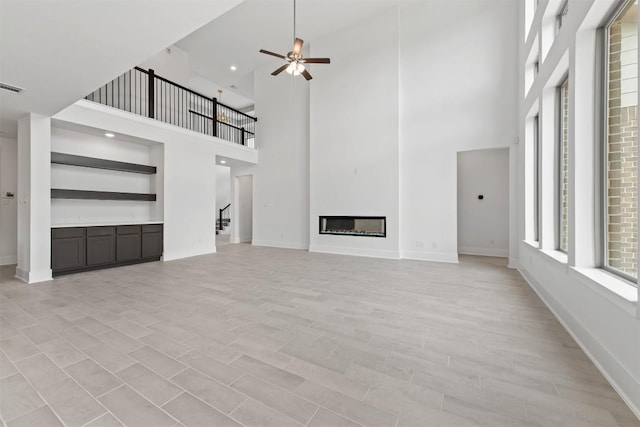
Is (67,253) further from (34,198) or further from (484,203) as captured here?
(484,203)

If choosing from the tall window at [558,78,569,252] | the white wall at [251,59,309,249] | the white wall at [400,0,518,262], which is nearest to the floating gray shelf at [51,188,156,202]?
the white wall at [251,59,309,249]

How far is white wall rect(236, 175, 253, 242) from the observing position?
9.51 m

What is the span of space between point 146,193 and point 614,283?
776 cm

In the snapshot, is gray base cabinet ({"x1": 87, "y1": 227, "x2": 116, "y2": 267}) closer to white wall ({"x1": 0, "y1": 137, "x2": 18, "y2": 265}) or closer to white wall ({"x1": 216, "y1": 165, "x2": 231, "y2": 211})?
white wall ({"x1": 0, "y1": 137, "x2": 18, "y2": 265})

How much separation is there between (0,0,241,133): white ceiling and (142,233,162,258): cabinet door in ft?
10.8

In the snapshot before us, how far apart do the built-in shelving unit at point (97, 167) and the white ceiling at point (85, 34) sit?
1.97 meters

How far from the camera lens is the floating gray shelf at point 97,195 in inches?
181

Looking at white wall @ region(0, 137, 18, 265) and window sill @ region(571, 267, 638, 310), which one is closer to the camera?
window sill @ region(571, 267, 638, 310)

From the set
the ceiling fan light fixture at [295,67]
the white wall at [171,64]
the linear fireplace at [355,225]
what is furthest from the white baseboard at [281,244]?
Answer: the white wall at [171,64]

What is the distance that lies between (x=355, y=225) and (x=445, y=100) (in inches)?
140

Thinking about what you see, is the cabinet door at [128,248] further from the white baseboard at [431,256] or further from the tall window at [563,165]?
the tall window at [563,165]

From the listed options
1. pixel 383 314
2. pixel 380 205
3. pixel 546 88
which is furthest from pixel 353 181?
pixel 383 314

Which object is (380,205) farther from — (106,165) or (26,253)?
(26,253)

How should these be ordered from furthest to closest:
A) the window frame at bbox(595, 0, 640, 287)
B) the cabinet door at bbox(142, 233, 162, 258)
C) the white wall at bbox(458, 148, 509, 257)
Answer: the white wall at bbox(458, 148, 509, 257) → the cabinet door at bbox(142, 233, 162, 258) → the window frame at bbox(595, 0, 640, 287)
